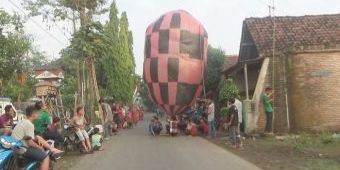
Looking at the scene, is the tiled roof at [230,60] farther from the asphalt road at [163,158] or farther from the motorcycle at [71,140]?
the motorcycle at [71,140]

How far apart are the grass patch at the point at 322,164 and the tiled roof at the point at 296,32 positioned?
871 centimetres

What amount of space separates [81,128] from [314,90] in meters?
9.80

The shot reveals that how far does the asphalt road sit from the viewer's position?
496 inches

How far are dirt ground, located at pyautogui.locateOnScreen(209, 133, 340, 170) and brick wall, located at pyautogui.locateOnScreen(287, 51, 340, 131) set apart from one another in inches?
109

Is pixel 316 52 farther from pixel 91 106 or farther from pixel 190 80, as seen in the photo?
pixel 91 106

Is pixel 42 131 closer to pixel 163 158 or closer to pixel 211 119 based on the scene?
pixel 163 158

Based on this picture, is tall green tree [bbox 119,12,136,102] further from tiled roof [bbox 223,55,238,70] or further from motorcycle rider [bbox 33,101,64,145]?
motorcycle rider [bbox 33,101,64,145]

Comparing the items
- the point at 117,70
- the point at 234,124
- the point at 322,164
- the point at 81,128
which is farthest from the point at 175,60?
the point at 117,70

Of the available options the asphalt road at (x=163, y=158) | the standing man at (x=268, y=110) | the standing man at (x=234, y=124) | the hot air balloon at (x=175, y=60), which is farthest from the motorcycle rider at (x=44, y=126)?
the hot air balloon at (x=175, y=60)

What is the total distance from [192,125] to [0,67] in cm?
1088

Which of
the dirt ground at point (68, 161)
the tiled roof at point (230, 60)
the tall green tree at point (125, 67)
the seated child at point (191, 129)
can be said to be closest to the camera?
the dirt ground at point (68, 161)

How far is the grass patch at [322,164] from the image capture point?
12.0m

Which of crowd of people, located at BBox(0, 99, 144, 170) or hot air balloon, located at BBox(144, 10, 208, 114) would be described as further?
hot air balloon, located at BBox(144, 10, 208, 114)

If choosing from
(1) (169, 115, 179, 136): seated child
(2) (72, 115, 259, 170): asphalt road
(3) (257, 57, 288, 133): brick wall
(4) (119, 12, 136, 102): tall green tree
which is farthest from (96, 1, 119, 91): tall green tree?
(2) (72, 115, 259, 170): asphalt road
